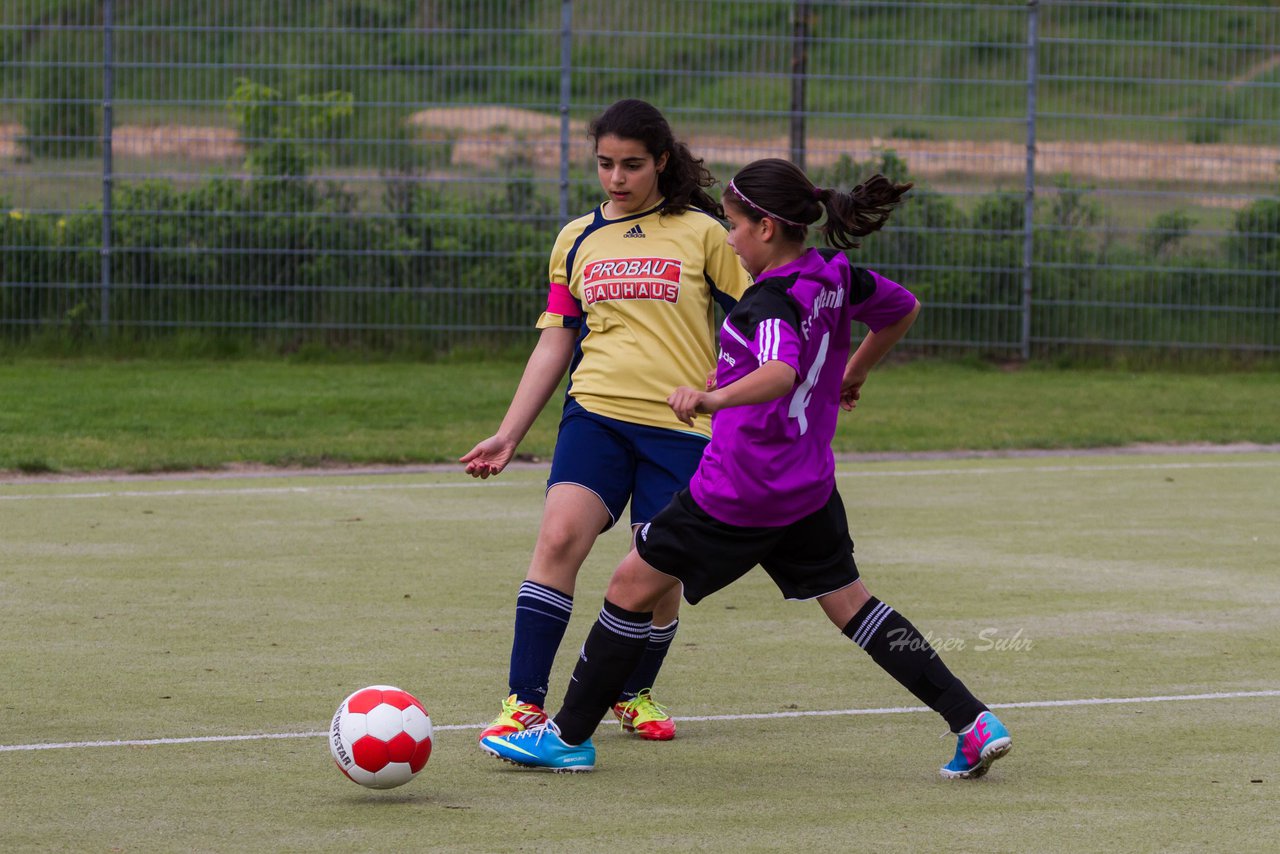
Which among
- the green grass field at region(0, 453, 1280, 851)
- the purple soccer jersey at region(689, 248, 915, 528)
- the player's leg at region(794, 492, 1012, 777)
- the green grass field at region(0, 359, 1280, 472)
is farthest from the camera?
the green grass field at region(0, 359, 1280, 472)

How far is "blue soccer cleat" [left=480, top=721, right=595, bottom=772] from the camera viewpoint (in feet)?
16.6

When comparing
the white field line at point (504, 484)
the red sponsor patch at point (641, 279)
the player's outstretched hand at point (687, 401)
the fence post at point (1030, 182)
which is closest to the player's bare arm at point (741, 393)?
the player's outstretched hand at point (687, 401)

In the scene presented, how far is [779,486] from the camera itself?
15.6 ft

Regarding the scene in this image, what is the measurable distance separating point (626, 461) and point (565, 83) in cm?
1301

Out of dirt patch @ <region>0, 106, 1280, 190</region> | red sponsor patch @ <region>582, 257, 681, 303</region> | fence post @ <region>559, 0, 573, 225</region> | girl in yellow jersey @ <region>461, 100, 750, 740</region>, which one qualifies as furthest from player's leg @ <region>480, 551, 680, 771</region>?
dirt patch @ <region>0, 106, 1280, 190</region>

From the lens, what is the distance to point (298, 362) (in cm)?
1755

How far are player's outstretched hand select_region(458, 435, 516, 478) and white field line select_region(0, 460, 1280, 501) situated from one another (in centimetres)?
562

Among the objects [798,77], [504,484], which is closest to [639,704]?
[504,484]

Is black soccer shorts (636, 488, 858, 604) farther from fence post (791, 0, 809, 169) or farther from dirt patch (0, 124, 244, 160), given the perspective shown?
fence post (791, 0, 809, 169)

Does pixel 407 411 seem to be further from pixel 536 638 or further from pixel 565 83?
pixel 536 638

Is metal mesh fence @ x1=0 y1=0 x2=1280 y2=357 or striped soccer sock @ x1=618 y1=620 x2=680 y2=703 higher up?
metal mesh fence @ x1=0 y1=0 x2=1280 y2=357

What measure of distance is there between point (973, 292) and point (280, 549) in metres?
10.4

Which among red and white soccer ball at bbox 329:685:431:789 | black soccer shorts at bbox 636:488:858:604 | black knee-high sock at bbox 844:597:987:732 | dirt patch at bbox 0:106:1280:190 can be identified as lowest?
red and white soccer ball at bbox 329:685:431:789

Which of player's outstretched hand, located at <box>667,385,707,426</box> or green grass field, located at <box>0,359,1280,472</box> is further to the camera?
green grass field, located at <box>0,359,1280,472</box>
